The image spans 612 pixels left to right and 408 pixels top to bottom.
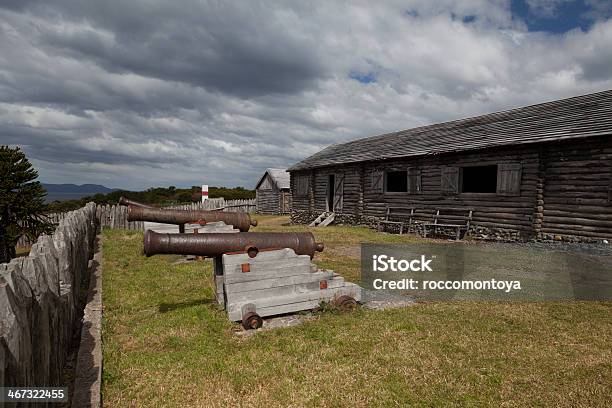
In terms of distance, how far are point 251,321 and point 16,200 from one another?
1502 cm

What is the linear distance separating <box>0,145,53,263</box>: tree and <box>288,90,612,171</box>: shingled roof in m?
14.6

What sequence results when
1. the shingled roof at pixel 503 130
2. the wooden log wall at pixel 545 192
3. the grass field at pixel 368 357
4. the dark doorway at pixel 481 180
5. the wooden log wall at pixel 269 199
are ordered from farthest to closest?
the wooden log wall at pixel 269 199 < the dark doorway at pixel 481 180 < the shingled roof at pixel 503 130 < the wooden log wall at pixel 545 192 < the grass field at pixel 368 357

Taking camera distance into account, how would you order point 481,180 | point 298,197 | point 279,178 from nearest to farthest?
1. point 481,180
2. point 298,197
3. point 279,178

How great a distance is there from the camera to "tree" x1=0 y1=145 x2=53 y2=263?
569 inches

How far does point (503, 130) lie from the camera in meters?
14.5

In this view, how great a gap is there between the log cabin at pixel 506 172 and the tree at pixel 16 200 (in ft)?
46.6

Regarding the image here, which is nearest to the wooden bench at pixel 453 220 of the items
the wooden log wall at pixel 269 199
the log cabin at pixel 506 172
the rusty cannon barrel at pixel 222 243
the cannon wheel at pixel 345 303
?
the log cabin at pixel 506 172

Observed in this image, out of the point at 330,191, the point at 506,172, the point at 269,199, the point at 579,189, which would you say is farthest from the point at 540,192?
the point at 269,199

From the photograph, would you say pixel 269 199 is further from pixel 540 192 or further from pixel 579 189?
pixel 579 189

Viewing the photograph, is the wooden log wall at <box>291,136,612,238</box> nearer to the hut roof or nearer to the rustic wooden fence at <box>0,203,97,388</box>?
the rustic wooden fence at <box>0,203,97,388</box>

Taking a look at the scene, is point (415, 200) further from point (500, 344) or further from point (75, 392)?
point (75, 392)

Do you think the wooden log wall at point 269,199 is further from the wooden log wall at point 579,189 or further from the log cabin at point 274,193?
the wooden log wall at point 579,189

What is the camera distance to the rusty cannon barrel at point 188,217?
30.4 feet

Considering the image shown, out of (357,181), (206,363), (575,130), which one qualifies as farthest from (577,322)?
(357,181)
